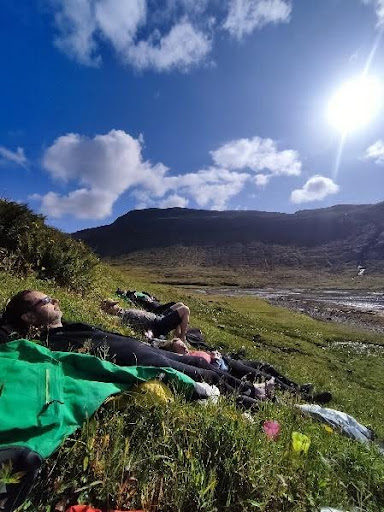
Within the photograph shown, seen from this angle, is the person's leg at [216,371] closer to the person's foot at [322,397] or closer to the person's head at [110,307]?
the person's foot at [322,397]

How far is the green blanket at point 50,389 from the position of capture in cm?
382

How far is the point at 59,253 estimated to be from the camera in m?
16.1

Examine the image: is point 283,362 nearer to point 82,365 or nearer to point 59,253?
point 59,253

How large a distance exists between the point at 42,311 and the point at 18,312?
41cm

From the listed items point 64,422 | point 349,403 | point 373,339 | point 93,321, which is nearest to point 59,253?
point 93,321

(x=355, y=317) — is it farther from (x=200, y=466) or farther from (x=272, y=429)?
(x=200, y=466)

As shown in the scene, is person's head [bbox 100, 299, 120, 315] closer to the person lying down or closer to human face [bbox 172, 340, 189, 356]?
the person lying down

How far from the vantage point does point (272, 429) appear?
5078mm

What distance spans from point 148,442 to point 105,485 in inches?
26.5

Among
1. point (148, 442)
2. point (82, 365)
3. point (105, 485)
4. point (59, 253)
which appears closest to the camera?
point (105, 485)

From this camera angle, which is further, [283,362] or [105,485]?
[283,362]

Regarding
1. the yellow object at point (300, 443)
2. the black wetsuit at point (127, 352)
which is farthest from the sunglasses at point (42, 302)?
the yellow object at point (300, 443)

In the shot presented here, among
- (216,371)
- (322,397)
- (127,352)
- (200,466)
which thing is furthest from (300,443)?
(322,397)

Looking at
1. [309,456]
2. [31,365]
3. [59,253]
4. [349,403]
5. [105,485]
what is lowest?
[349,403]
